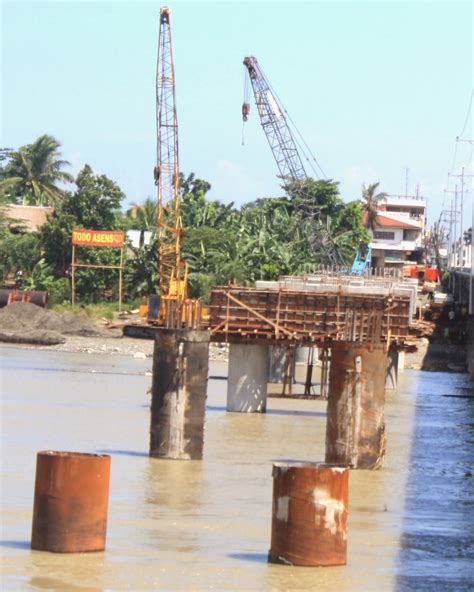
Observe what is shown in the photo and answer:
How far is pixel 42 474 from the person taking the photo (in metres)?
14.8

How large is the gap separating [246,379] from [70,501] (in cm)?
2596

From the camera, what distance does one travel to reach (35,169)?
12888 centimetres

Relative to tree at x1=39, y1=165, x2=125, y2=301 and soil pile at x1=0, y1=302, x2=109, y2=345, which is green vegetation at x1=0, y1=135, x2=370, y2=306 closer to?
tree at x1=39, y1=165, x2=125, y2=301

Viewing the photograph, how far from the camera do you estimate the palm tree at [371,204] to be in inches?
7131

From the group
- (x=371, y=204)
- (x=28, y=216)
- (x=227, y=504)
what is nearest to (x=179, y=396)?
(x=227, y=504)

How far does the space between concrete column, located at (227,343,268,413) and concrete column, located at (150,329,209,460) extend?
15.0m

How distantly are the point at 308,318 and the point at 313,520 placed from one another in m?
22.5

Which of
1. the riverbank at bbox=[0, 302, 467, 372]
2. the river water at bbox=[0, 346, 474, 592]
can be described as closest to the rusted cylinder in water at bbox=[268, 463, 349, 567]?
the river water at bbox=[0, 346, 474, 592]

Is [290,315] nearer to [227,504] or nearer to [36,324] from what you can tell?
[227,504]

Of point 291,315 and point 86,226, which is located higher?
point 86,226

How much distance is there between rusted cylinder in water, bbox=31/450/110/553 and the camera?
48.3 feet

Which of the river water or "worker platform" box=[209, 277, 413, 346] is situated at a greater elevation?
"worker platform" box=[209, 277, 413, 346]

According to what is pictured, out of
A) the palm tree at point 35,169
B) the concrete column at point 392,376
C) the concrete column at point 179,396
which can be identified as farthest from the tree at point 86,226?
the concrete column at point 179,396

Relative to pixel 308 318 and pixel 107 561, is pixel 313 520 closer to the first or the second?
pixel 107 561
